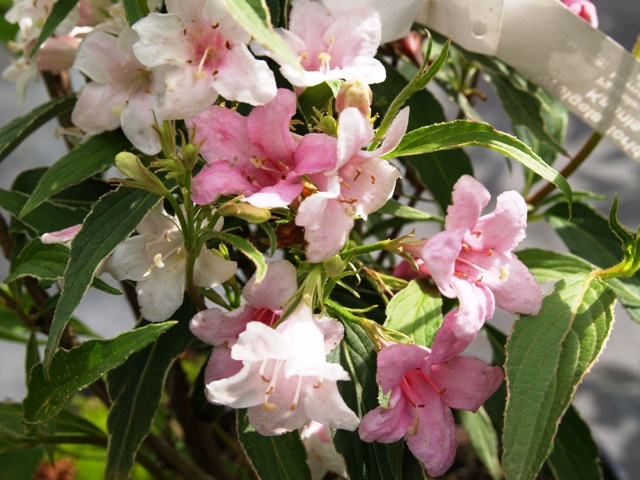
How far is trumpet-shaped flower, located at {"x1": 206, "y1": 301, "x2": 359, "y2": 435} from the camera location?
47cm

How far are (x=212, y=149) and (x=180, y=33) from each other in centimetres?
11

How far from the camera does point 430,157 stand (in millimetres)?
910

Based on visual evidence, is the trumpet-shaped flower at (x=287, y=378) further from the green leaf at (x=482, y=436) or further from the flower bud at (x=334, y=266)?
the green leaf at (x=482, y=436)

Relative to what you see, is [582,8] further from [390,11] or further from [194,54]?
[194,54]

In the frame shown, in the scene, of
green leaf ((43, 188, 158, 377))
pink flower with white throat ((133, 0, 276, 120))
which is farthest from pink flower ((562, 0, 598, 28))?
green leaf ((43, 188, 158, 377))

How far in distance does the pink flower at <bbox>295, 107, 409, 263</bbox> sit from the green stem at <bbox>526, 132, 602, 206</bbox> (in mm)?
490

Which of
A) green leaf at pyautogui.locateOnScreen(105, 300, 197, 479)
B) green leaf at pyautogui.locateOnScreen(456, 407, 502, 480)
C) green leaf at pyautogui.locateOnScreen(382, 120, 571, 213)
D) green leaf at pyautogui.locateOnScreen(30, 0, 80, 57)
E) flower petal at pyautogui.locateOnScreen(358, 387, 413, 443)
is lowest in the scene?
green leaf at pyautogui.locateOnScreen(456, 407, 502, 480)

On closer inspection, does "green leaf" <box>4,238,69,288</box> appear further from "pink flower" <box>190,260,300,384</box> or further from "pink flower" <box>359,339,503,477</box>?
"pink flower" <box>359,339,503,477</box>

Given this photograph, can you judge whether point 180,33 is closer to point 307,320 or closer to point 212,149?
point 212,149

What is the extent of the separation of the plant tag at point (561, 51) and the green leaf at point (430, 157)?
12 cm

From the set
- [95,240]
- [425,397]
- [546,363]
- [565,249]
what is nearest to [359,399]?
[425,397]

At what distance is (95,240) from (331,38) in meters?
0.27

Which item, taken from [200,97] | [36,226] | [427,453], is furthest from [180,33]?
[427,453]

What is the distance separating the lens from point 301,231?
576mm
